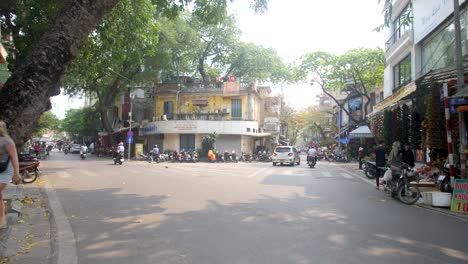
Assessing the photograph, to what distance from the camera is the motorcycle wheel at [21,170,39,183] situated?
14094 mm

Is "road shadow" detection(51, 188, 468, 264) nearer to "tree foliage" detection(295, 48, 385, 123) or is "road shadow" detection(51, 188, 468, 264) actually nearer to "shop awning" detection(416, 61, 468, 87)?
"shop awning" detection(416, 61, 468, 87)

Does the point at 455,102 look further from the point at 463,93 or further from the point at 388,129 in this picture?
the point at 388,129

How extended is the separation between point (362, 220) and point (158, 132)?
32.4 meters

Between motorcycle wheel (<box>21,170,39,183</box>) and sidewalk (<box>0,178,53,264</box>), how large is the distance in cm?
544

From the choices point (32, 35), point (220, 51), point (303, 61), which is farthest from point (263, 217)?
point (220, 51)

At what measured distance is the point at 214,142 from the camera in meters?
36.2

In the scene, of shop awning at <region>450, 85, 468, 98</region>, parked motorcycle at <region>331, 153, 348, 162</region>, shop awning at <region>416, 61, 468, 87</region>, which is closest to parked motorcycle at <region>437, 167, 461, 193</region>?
shop awning at <region>450, 85, 468, 98</region>

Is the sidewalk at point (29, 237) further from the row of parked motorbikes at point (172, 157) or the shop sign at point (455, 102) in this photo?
the row of parked motorbikes at point (172, 157)

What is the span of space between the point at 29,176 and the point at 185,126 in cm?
2263

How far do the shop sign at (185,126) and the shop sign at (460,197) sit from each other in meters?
29.0

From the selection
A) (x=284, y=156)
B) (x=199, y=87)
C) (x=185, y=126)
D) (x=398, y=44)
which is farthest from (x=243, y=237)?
(x=199, y=87)

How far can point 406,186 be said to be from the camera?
1035 cm

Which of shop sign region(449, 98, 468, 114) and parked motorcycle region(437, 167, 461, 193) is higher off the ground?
shop sign region(449, 98, 468, 114)

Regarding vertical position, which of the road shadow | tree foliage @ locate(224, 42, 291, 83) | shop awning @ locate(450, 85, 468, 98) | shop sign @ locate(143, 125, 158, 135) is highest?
tree foliage @ locate(224, 42, 291, 83)
